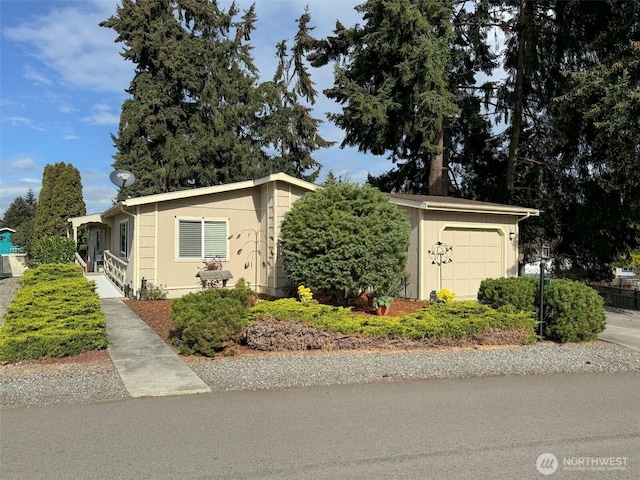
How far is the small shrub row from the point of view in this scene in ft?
30.2

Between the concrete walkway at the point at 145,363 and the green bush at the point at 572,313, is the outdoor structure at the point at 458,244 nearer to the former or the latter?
the green bush at the point at 572,313

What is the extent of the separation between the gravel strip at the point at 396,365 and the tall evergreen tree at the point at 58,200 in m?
27.3

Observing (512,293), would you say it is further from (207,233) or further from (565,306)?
(207,233)

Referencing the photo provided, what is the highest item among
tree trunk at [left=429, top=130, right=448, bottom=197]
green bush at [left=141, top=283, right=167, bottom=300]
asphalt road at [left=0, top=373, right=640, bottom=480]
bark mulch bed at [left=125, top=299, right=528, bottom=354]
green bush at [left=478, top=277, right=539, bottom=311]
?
tree trunk at [left=429, top=130, right=448, bottom=197]

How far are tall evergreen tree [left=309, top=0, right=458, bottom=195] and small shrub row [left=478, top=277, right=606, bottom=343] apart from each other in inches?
418

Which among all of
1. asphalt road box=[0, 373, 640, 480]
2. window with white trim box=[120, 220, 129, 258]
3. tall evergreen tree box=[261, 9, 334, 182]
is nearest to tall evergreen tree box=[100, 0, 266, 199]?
tall evergreen tree box=[261, 9, 334, 182]

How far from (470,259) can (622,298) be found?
5.21m

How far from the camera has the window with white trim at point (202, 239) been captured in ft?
47.3

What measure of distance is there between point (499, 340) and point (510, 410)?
3.62 m

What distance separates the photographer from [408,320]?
8.78 m

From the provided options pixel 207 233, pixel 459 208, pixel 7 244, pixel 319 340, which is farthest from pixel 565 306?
pixel 7 244

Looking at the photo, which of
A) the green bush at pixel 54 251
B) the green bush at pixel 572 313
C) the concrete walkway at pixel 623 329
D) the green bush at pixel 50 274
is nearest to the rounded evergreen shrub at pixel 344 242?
the green bush at pixel 572 313

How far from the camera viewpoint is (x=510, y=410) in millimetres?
5434

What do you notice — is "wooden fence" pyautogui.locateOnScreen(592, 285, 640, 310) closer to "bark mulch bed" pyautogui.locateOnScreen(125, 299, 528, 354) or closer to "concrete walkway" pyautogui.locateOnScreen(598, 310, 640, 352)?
"concrete walkway" pyautogui.locateOnScreen(598, 310, 640, 352)
